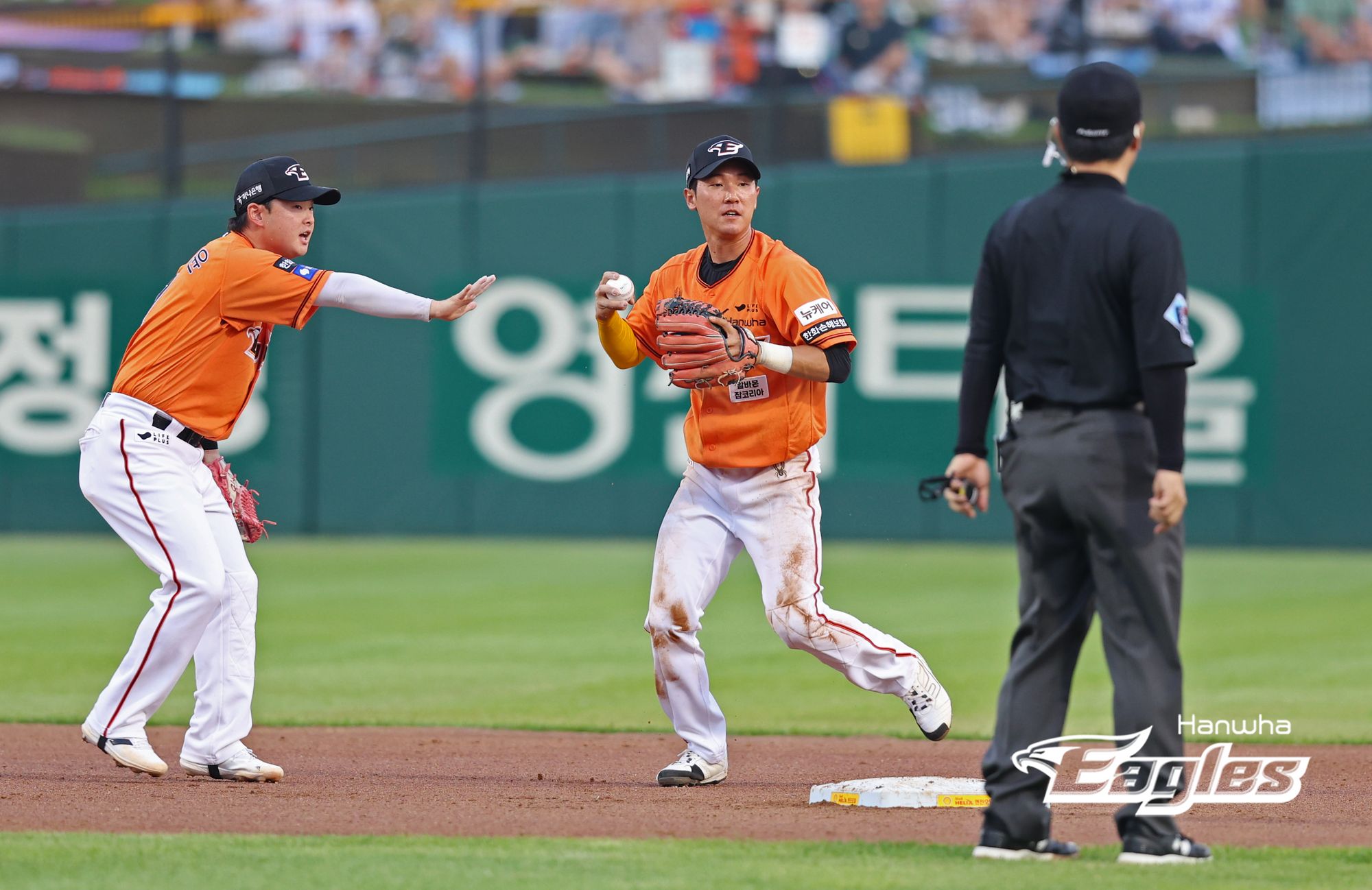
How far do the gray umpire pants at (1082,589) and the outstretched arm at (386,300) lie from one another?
2187 millimetres

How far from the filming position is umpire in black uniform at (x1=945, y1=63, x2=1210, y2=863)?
445cm

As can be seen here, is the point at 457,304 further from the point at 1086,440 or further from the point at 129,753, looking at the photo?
the point at 1086,440

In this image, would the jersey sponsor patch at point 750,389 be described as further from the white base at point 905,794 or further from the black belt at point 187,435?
the black belt at point 187,435

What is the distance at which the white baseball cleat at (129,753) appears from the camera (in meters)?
6.26

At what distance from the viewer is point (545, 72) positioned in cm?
1977

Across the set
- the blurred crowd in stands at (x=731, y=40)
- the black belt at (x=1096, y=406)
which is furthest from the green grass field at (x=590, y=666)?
the blurred crowd in stands at (x=731, y=40)

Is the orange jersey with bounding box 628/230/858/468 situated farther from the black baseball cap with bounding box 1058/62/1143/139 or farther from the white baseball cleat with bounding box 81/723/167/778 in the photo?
the white baseball cleat with bounding box 81/723/167/778

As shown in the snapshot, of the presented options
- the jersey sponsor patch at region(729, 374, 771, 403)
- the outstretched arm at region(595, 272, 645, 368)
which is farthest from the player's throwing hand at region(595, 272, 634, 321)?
the jersey sponsor patch at region(729, 374, 771, 403)

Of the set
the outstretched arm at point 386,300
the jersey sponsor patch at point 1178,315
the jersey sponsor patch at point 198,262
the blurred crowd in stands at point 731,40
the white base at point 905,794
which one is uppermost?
the blurred crowd in stands at point 731,40

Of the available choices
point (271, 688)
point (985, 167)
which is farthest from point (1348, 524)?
point (271, 688)

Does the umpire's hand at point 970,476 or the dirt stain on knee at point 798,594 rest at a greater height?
the umpire's hand at point 970,476

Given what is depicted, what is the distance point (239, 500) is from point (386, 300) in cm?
114

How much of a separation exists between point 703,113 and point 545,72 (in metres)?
2.13

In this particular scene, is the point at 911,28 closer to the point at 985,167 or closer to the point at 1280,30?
the point at 985,167
